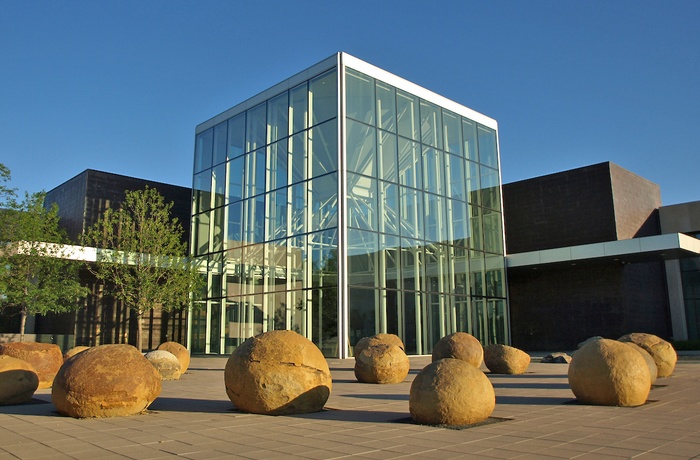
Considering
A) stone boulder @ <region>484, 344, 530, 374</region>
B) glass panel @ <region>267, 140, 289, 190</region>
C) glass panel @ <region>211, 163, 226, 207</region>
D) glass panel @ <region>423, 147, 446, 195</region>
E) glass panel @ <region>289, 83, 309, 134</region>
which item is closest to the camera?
stone boulder @ <region>484, 344, 530, 374</region>

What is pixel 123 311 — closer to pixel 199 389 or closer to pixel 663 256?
pixel 199 389

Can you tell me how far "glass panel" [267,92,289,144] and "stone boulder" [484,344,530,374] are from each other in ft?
59.0

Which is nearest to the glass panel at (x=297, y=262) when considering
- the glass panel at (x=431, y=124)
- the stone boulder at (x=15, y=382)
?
the glass panel at (x=431, y=124)

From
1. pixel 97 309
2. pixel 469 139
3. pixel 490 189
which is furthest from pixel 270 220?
pixel 490 189

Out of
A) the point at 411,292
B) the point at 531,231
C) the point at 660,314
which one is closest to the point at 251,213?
the point at 411,292

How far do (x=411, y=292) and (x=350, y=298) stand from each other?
3.93m

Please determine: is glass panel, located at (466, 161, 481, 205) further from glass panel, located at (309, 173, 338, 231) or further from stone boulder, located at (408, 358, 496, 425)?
stone boulder, located at (408, 358, 496, 425)

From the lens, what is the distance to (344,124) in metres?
29.2

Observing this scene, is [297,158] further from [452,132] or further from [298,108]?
[452,132]

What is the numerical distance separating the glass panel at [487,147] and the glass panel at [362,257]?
12.0m

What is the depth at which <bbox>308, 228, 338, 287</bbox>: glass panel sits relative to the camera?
27.9 m

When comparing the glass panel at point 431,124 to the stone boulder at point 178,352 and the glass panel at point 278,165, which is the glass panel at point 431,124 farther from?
the stone boulder at point 178,352

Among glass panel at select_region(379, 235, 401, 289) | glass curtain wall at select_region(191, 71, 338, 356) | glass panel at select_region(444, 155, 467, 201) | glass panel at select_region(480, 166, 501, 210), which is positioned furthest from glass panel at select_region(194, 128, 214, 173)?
glass panel at select_region(480, 166, 501, 210)

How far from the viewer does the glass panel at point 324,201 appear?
28562mm
